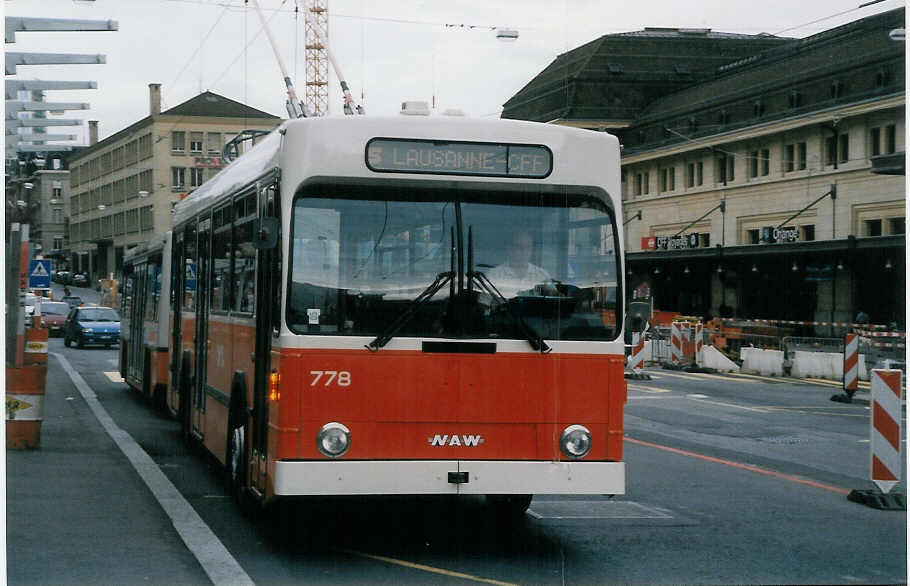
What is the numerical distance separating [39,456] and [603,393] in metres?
6.70

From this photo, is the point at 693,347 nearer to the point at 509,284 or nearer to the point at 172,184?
the point at 172,184

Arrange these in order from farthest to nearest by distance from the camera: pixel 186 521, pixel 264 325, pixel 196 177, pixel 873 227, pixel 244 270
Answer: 1. pixel 873 227
2. pixel 196 177
3. pixel 244 270
4. pixel 186 521
5. pixel 264 325

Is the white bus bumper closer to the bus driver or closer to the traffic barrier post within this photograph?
the bus driver

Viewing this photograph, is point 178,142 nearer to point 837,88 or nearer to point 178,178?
point 178,178

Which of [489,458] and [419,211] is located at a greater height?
[419,211]

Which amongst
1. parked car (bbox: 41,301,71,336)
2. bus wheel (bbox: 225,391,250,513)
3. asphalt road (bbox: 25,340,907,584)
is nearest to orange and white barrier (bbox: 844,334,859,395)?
asphalt road (bbox: 25,340,907,584)

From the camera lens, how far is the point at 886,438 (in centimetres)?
1097

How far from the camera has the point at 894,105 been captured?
40344mm

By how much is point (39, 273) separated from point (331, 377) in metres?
26.6

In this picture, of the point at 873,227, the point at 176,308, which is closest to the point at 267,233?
the point at 176,308

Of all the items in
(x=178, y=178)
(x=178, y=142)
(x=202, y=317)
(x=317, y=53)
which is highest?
(x=178, y=142)

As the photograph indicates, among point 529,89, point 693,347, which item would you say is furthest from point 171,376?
point 693,347

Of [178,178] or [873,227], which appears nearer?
[178,178]

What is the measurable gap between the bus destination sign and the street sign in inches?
1017
